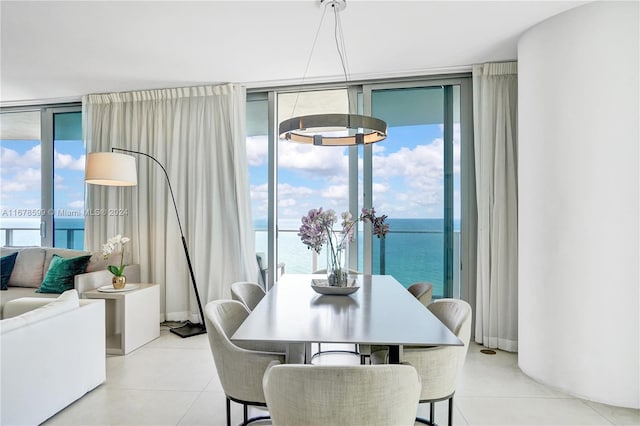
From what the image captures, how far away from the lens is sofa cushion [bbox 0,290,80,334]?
2.06 meters

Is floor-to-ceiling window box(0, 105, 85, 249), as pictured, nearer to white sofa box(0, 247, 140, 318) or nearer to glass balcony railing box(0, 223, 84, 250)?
glass balcony railing box(0, 223, 84, 250)

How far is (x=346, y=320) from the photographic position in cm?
183

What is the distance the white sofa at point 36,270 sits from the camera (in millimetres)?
3887

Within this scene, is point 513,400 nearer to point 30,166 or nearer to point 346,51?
point 346,51

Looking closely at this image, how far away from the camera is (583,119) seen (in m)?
2.58

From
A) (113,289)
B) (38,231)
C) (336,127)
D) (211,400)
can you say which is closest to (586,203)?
(336,127)

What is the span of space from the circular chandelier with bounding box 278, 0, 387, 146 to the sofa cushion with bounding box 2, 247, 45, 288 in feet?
11.2

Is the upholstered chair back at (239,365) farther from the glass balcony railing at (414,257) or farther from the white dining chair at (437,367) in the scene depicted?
the glass balcony railing at (414,257)

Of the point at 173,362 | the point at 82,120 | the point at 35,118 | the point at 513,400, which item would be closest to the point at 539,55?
the point at 513,400

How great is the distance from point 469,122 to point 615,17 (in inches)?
59.4

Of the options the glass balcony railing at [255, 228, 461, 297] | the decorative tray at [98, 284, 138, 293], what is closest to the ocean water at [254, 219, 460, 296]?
the glass balcony railing at [255, 228, 461, 297]

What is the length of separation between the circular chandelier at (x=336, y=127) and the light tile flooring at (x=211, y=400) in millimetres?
1814

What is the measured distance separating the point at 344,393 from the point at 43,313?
6.54 ft

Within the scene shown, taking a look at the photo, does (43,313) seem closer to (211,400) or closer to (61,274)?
(211,400)
